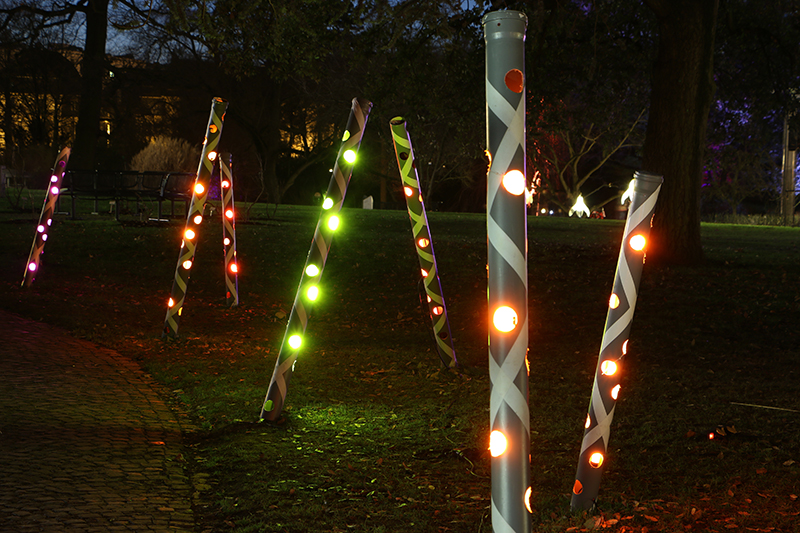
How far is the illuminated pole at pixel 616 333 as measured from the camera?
12.2 ft

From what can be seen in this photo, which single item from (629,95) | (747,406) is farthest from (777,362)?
(629,95)

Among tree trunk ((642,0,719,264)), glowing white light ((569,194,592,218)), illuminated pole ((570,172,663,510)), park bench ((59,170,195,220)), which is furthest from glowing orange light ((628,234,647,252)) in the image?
glowing white light ((569,194,592,218))

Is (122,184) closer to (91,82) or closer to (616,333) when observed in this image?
(91,82)

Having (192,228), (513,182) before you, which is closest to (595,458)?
(513,182)

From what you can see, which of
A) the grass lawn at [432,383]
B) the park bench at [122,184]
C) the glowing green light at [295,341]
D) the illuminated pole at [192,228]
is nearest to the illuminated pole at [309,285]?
the glowing green light at [295,341]

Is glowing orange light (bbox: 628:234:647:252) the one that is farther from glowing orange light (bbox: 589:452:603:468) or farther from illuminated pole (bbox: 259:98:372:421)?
illuminated pole (bbox: 259:98:372:421)

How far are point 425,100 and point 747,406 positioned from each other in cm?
1219

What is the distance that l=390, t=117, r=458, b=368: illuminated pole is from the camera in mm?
6895

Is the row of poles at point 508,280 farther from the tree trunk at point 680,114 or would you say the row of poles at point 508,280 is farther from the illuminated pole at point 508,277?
the tree trunk at point 680,114

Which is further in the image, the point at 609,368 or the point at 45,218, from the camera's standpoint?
the point at 45,218

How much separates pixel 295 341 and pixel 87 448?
60.9 inches

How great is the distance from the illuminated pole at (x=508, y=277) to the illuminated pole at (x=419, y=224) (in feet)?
13.8

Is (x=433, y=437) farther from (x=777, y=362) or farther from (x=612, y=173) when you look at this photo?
(x=612, y=173)

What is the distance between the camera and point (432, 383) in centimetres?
711
